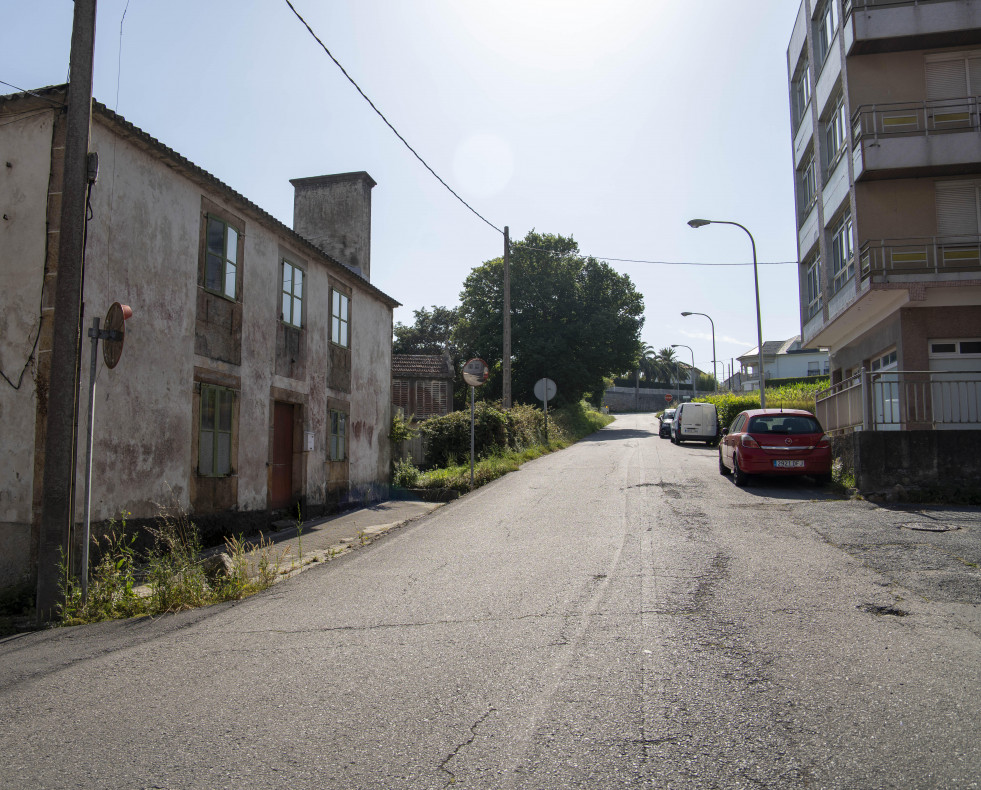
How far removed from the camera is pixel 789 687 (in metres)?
3.97

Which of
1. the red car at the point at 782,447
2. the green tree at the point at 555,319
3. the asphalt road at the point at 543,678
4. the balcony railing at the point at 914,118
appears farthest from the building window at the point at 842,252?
the green tree at the point at 555,319

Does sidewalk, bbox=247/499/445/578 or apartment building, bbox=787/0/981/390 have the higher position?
apartment building, bbox=787/0/981/390

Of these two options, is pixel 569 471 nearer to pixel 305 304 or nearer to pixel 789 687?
pixel 305 304

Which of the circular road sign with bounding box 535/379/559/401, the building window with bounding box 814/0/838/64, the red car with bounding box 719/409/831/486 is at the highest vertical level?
the building window with bounding box 814/0/838/64

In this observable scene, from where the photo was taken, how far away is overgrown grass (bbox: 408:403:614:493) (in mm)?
17266

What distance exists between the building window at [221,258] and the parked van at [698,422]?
72.4 ft

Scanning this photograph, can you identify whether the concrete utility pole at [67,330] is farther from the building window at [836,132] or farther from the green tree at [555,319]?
the green tree at [555,319]

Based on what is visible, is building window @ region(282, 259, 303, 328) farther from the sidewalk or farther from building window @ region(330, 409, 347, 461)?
the sidewalk

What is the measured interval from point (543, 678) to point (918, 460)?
10.6 meters

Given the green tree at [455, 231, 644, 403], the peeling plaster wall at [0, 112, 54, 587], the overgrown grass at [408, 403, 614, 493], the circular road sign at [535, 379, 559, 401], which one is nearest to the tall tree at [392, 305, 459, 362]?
the green tree at [455, 231, 644, 403]

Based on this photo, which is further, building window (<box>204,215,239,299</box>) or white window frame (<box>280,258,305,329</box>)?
white window frame (<box>280,258,305,329</box>)

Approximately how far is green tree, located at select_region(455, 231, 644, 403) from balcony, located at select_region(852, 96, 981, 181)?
28315 mm

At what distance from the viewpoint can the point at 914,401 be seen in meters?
13.1

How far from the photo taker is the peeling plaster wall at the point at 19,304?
8367mm
